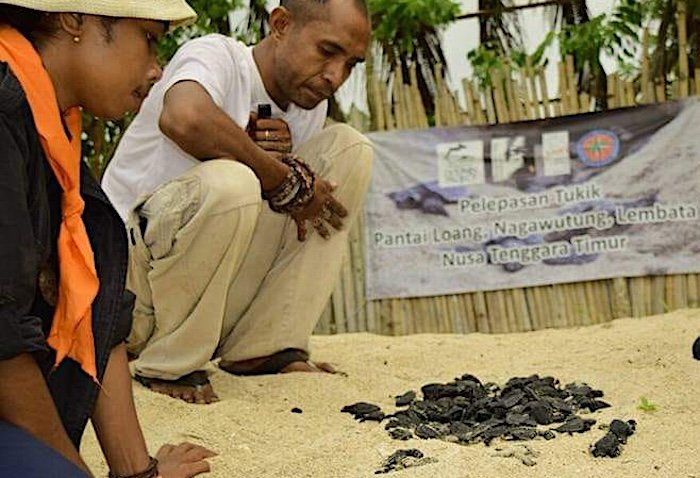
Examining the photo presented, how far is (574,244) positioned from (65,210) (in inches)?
165

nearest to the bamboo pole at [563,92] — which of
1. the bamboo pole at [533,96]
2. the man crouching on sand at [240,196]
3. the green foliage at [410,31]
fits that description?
the bamboo pole at [533,96]

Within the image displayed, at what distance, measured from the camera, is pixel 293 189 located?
9.10ft

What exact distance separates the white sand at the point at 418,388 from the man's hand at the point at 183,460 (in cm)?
4

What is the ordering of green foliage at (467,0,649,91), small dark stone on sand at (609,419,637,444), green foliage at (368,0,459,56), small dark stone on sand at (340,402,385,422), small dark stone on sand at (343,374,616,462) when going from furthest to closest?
green foliage at (368,0,459,56), green foliage at (467,0,649,91), small dark stone on sand at (340,402,385,422), small dark stone on sand at (343,374,616,462), small dark stone on sand at (609,419,637,444)

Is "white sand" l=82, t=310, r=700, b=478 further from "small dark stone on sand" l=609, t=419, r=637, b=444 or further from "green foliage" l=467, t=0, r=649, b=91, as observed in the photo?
"green foliage" l=467, t=0, r=649, b=91

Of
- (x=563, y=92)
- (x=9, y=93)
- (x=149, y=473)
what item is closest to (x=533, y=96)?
(x=563, y=92)

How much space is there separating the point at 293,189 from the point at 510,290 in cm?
298

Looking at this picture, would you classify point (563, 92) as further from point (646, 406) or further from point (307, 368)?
point (646, 406)

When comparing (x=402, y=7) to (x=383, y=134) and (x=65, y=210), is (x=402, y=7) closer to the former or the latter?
(x=383, y=134)

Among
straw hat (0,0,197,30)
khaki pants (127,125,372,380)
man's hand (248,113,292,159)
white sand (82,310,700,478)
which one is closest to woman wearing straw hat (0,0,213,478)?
straw hat (0,0,197,30)

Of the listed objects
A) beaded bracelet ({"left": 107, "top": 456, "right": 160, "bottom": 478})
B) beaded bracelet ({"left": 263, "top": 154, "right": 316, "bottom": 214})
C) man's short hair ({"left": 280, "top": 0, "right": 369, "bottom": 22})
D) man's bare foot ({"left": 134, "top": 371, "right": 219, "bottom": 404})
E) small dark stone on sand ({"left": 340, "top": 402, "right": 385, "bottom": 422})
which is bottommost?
small dark stone on sand ({"left": 340, "top": 402, "right": 385, "bottom": 422})

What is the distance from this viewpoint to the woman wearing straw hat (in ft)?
4.66

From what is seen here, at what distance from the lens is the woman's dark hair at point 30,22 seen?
1566mm

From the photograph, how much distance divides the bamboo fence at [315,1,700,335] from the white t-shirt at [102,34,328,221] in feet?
8.76
